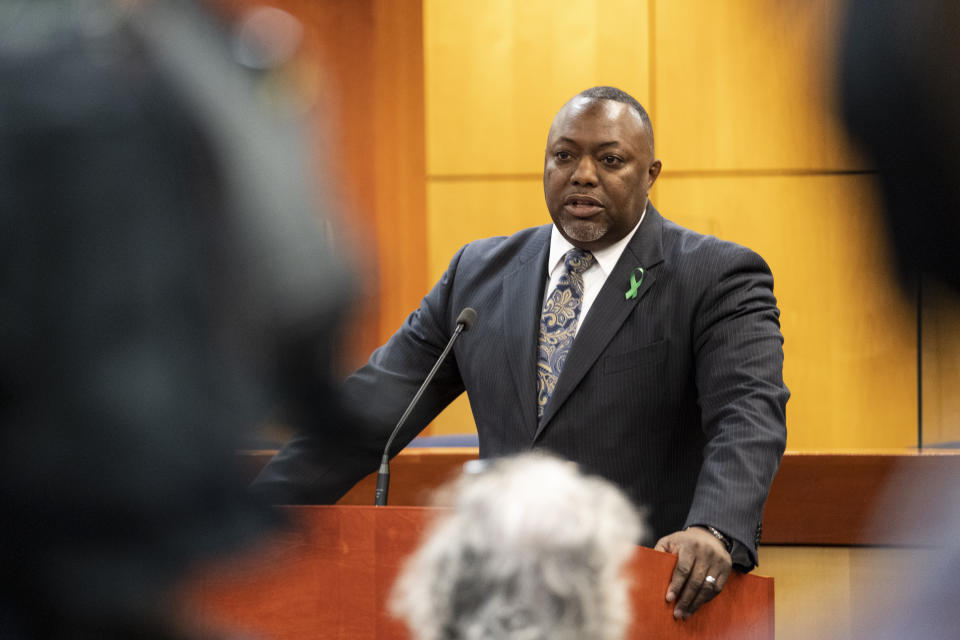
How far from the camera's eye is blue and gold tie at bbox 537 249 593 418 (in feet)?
6.50

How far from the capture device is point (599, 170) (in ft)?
6.72

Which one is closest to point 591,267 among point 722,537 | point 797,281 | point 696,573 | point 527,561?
point 722,537

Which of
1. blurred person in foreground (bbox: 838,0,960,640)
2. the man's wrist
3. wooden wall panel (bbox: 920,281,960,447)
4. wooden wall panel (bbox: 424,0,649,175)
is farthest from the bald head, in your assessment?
wooden wall panel (bbox: 424,0,649,175)

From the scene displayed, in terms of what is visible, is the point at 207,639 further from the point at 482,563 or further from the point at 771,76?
the point at 771,76

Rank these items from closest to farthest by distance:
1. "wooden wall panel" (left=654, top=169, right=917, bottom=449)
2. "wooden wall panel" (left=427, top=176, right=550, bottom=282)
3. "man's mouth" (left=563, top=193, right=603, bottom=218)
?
"man's mouth" (left=563, top=193, right=603, bottom=218) < "wooden wall panel" (left=654, top=169, right=917, bottom=449) < "wooden wall panel" (left=427, top=176, right=550, bottom=282)

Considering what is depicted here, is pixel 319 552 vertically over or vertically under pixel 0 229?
under

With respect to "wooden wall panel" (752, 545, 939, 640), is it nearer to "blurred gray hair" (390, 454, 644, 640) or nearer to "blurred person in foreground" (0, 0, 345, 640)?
"blurred gray hair" (390, 454, 644, 640)

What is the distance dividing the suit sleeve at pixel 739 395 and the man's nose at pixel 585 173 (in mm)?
279

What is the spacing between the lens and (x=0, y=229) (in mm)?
496

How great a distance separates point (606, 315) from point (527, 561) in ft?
4.02

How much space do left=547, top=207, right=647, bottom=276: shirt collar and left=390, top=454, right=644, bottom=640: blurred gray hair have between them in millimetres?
1212

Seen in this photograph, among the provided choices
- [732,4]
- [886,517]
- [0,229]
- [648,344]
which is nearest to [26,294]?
[0,229]

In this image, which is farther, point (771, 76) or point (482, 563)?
point (482, 563)

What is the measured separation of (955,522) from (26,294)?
0.50 meters
